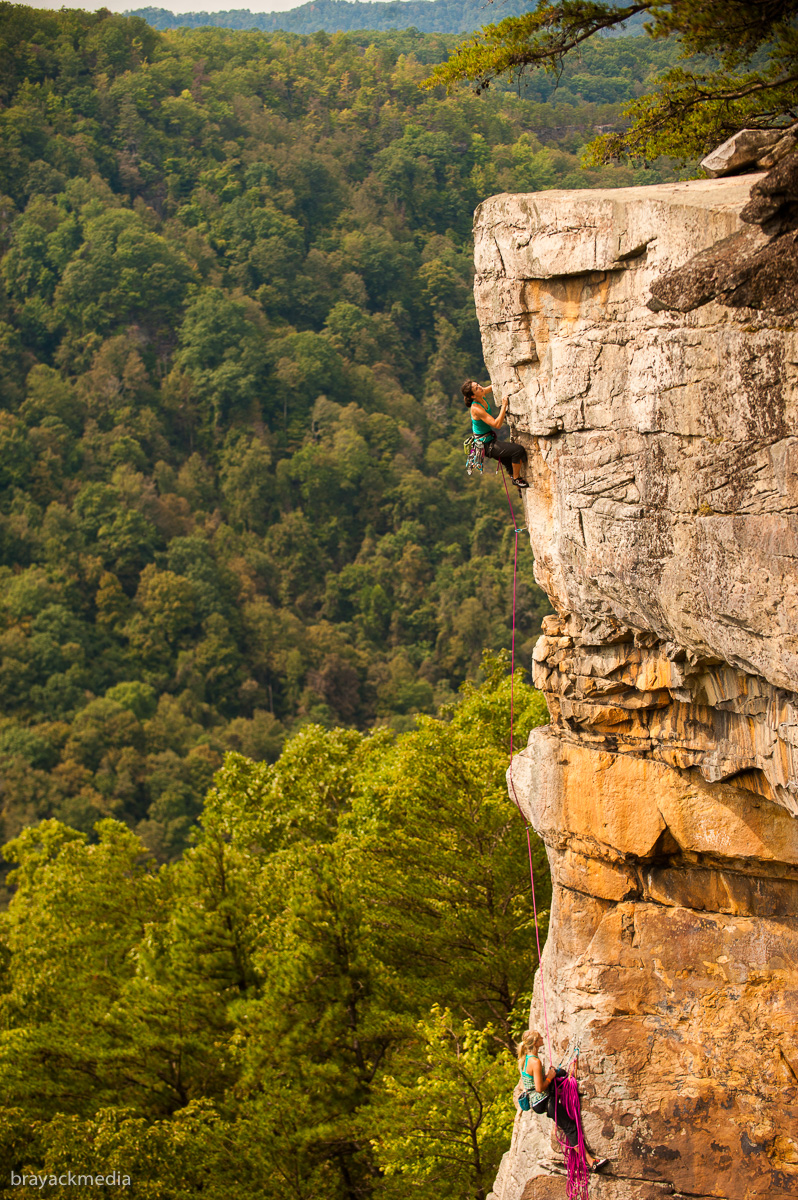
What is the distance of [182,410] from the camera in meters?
77.5

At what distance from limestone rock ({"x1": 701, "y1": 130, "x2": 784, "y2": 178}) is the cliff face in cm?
21

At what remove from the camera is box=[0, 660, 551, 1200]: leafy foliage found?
13.1m

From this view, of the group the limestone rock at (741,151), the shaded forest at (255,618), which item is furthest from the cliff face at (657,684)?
the shaded forest at (255,618)

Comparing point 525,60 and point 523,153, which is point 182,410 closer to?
point 523,153

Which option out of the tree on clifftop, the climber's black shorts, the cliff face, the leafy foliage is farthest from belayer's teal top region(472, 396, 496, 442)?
the leafy foliage

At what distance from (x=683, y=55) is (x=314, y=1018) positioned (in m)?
11.8

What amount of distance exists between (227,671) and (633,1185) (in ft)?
181

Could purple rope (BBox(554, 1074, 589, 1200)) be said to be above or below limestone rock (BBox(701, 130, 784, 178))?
below

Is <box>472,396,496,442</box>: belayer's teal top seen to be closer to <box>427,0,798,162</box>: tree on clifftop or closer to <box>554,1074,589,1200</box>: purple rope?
<box>427,0,798,162</box>: tree on clifftop

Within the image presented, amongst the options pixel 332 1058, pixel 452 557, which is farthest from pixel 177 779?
pixel 332 1058

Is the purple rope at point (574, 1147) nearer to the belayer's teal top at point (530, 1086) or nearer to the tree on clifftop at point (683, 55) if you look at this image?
the belayer's teal top at point (530, 1086)

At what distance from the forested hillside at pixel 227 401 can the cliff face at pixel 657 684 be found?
4294 centimetres

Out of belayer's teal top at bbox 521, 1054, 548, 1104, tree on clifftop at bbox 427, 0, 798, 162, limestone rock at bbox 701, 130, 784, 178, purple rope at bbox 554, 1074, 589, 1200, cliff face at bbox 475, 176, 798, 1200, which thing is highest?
tree on clifftop at bbox 427, 0, 798, 162

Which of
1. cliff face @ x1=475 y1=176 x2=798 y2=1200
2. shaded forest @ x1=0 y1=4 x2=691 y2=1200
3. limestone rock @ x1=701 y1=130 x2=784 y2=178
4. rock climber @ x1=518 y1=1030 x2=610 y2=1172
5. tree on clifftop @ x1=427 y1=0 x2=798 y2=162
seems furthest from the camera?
shaded forest @ x1=0 y1=4 x2=691 y2=1200
